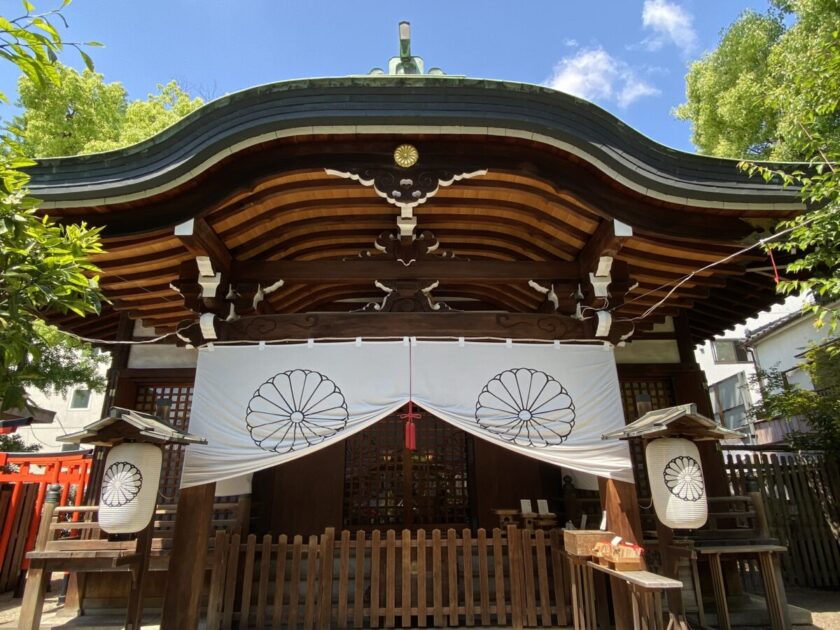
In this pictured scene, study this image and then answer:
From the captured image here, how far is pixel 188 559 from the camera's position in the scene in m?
5.34

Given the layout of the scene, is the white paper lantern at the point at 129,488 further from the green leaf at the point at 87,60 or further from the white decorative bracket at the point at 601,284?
the white decorative bracket at the point at 601,284

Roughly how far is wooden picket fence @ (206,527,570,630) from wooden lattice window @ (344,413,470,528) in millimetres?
1900

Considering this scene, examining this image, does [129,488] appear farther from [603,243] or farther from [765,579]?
[765,579]

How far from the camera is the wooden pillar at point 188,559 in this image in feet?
16.9

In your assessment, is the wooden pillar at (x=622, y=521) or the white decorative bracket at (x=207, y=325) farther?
the white decorative bracket at (x=207, y=325)

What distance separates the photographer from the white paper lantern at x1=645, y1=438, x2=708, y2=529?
4.74 metres

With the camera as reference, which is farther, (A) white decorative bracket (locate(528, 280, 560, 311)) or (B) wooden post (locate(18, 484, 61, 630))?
(A) white decorative bracket (locate(528, 280, 560, 311))

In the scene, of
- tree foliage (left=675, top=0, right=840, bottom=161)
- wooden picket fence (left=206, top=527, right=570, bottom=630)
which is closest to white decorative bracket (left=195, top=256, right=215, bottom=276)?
wooden picket fence (left=206, top=527, right=570, bottom=630)

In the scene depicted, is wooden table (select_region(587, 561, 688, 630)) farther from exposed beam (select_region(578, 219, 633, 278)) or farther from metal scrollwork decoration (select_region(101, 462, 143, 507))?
metal scrollwork decoration (select_region(101, 462, 143, 507))

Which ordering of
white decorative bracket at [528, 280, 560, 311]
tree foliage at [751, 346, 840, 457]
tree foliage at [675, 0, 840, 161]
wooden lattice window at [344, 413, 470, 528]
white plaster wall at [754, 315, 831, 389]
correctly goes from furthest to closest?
white plaster wall at [754, 315, 831, 389] < tree foliage at [675, 0, 840, 161] < tree foliage at [751, 346, 840, 457] < wooden lattice window at [344, 413, 470, 528] < white decorative bracket at [528, 280, 560, 311]

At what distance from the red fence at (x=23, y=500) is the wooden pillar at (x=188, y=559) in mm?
4085

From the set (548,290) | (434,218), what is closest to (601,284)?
(548,290)

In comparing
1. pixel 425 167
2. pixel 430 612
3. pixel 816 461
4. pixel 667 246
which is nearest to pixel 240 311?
pixel 425 167

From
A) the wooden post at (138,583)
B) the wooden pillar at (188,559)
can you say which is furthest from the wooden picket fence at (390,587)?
the wooden post at (138,583)
